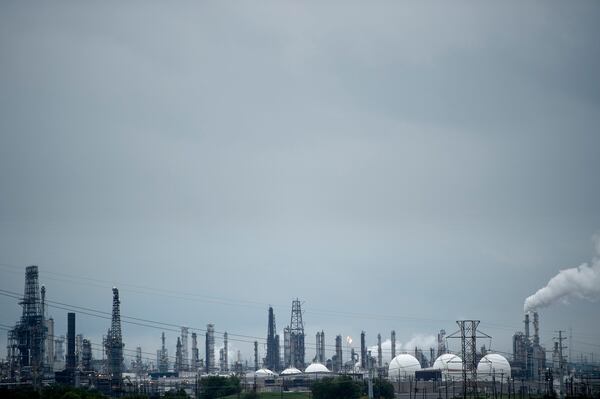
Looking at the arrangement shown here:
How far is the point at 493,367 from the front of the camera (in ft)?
417

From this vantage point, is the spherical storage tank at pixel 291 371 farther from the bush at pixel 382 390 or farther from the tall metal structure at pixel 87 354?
the bush at pixel 382 390

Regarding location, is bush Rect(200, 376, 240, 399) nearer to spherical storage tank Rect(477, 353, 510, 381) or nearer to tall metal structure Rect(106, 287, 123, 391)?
tall metal structure Rect(106, 287, 123, 391)

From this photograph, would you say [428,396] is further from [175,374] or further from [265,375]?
[175,374]

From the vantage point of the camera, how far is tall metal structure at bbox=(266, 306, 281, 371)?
151375 mm

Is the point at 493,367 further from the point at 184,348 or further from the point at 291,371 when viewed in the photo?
the point at 184,348

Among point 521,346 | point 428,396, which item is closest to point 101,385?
point 428,396

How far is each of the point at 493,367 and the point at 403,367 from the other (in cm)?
1449

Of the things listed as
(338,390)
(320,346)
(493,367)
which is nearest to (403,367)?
(493,367)

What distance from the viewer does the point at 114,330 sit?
373ft

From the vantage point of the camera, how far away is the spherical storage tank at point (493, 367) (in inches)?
4808

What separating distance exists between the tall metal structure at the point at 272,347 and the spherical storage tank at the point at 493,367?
40156 mm

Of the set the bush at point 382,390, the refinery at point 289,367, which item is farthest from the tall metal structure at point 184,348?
the bush at point 382,390

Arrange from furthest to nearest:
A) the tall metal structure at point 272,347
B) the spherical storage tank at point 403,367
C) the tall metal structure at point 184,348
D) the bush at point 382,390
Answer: the tall metal structure at point 184,348
the tall metal structure at point 272,347
the spherical storage tank at point 403,367
the bush at point 382,390

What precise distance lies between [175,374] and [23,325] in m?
52.2
